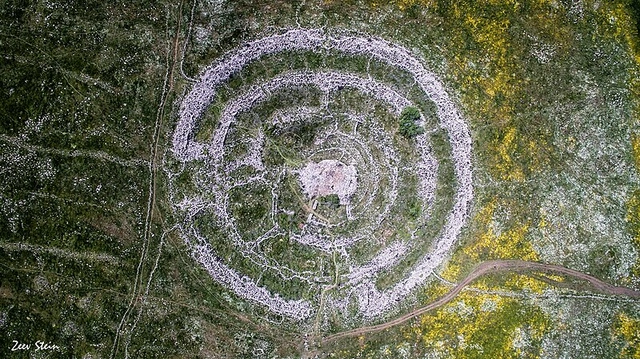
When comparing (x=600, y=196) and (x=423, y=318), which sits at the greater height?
(x=600, y=196)

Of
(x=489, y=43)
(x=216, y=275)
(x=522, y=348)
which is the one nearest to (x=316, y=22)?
(x=489, y=43)

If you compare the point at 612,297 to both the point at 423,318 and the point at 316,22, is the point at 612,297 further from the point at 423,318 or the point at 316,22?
the point at 316,22

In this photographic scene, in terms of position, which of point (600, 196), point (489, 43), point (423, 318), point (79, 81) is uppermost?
point (489, 43)

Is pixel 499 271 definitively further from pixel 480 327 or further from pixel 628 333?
pixel 628 333
